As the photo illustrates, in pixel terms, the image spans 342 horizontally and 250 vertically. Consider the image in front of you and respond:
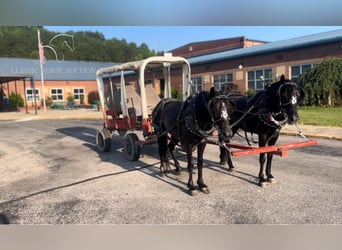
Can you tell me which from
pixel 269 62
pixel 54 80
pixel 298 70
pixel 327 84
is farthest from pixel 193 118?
pixel 54 80

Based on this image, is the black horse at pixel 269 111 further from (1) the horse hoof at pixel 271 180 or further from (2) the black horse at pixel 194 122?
(2) the black horse at pixel 194 122

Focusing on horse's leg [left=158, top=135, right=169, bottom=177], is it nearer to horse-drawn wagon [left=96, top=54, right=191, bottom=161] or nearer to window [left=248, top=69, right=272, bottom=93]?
horse-drawn wagon [left=96, top=54, right=191, bottom=161]

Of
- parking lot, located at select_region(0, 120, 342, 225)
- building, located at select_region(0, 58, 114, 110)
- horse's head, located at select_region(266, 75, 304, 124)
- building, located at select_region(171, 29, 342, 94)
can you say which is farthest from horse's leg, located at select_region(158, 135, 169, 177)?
building, located at select_region(0, 58, 114, 110)

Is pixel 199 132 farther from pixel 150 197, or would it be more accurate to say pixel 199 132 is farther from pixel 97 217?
pixel 97 217

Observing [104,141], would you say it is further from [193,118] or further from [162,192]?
[193,118]

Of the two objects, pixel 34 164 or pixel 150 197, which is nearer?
pixel 150 197

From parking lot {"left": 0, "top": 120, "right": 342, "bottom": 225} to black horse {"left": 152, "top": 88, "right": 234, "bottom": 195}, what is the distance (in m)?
0.57

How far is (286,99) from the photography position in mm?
5418

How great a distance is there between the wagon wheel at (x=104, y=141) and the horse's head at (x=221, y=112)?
5.30 metres

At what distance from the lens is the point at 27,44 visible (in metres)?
65.8

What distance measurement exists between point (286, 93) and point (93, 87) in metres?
45.4

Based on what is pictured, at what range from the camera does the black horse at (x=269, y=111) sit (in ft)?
17.6

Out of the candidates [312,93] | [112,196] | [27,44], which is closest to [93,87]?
[27,44]

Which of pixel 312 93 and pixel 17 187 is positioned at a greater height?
pixel 312 93
